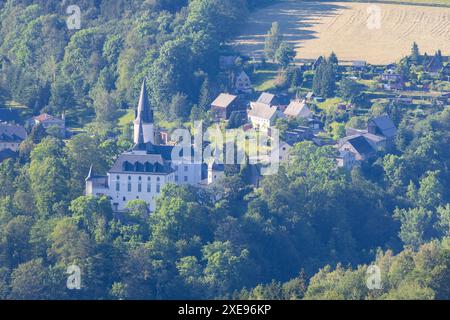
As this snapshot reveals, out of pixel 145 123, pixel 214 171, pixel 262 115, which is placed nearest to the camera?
pixel 214 171

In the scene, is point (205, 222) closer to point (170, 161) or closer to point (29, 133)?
point (170, 161)

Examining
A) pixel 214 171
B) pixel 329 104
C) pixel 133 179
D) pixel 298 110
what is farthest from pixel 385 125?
pixel 133 179

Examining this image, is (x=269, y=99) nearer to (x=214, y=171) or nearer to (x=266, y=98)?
(x=266, y=98)

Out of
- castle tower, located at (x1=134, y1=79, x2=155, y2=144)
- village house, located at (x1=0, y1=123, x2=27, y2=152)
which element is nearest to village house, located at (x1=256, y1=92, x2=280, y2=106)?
castle tower, located at (x1=134, y1=79, x2=155, y2=144)

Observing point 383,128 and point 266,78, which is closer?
point 383,128

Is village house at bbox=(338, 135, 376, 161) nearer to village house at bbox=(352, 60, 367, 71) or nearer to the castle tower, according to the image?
the castle tower
